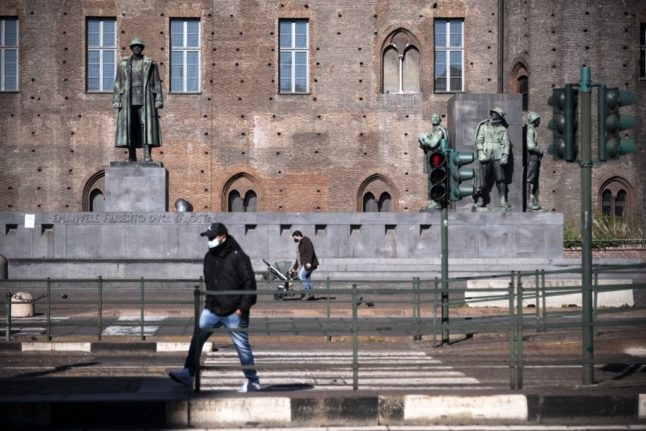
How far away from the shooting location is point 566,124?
1210cm

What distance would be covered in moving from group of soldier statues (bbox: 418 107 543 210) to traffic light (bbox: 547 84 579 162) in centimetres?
1739

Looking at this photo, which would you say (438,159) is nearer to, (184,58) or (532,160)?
(532,160)

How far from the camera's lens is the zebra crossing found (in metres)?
11.6

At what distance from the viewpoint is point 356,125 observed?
4156cm

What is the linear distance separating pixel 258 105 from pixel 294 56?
7.48 ft

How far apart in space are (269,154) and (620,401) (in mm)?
31163

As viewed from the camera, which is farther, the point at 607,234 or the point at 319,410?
the point at 607,234

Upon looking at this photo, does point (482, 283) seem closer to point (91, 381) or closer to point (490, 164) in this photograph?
point (490, 164)

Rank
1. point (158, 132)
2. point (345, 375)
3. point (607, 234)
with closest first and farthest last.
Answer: point (345, 375), point (158, 132), point (607, 234)

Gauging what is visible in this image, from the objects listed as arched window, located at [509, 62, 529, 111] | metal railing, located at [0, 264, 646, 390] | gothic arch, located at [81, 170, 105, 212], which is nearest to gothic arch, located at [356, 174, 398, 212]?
arched window, located at [509, 62, 529, 111]

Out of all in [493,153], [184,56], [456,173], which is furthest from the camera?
[184,56]

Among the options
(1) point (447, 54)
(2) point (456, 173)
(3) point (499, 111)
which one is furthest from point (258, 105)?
(2) point (456, 173)

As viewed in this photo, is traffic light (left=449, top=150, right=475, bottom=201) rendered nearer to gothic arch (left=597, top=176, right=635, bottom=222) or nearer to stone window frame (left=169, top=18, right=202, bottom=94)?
gothic arch (left=597, top=176, right=635, bottom=222)

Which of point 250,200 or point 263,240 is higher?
point 250,200
